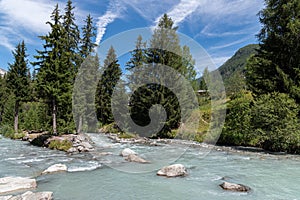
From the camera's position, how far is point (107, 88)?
130 feet

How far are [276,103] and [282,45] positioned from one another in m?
6.16

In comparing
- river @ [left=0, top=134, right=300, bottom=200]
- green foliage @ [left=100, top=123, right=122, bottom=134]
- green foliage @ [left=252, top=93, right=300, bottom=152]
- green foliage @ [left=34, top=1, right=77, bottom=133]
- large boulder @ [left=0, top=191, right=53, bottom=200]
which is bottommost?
river @ [left=0, top=134, right=300, bottom=200]

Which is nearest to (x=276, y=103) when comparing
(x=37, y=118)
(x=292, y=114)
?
(x=292, y=114)

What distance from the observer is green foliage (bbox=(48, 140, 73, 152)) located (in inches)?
640

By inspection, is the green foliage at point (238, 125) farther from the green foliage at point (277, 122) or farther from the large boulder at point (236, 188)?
the large boulder at point (236, 188)

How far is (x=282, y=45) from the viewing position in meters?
18.9

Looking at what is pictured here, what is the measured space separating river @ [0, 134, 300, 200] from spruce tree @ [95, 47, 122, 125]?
25104mm

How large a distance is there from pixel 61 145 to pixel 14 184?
9.75m

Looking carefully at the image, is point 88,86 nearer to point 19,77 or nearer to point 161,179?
point 19,77

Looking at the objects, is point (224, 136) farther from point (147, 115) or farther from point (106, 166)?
point (106, 166)

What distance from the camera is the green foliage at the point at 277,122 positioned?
1470 centimetres

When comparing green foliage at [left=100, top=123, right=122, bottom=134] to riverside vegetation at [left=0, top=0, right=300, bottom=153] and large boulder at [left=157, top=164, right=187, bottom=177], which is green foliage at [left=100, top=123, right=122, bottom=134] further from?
large boulder at [left=157, top=164, right=187, bottom=177]

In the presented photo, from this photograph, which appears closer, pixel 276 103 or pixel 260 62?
pixel 276 103

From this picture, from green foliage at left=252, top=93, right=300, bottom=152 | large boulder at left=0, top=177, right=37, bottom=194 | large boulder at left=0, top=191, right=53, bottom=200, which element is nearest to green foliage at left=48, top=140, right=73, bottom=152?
large boulder at left=0, top=177, right=37, bottom=194
